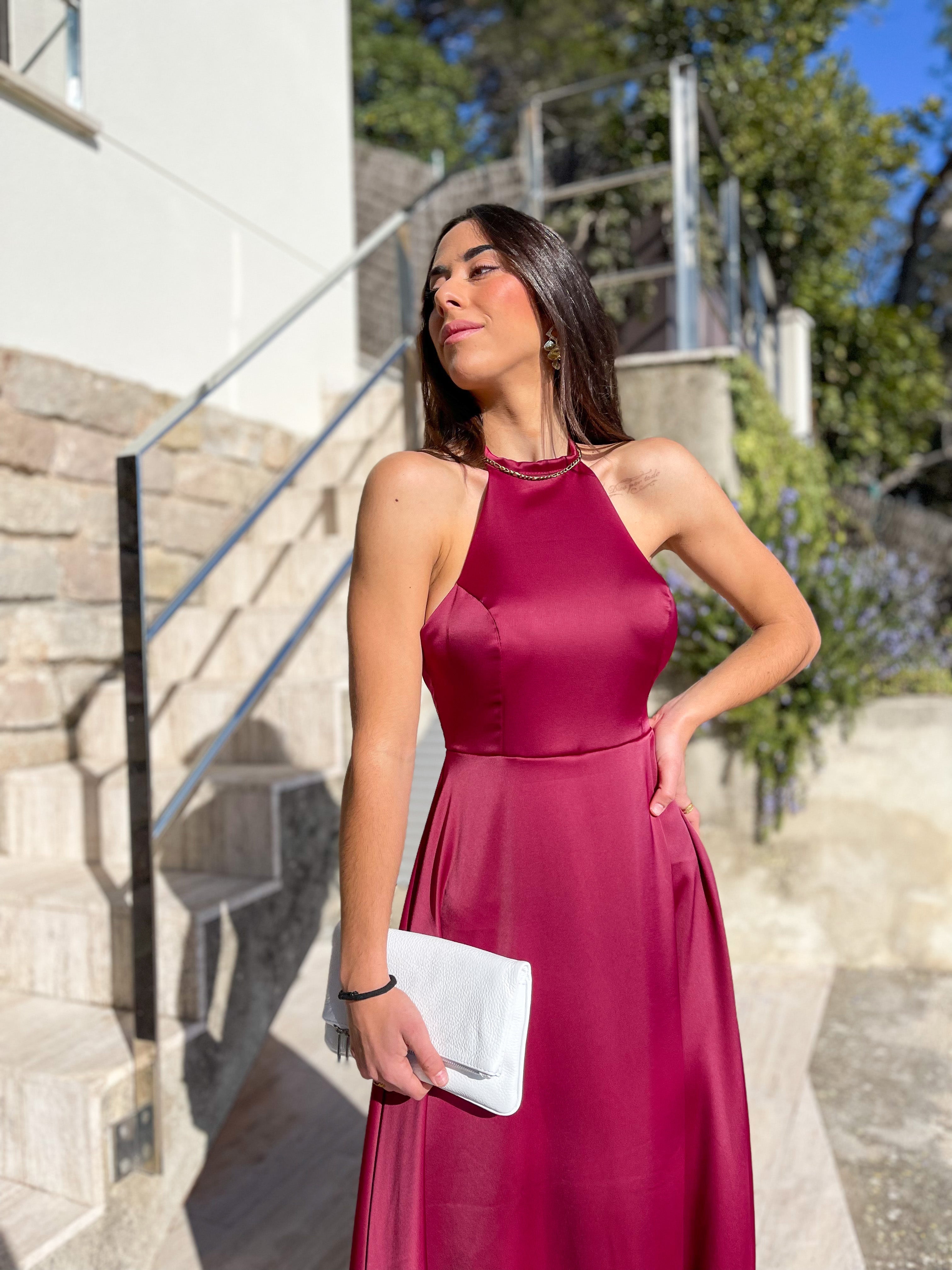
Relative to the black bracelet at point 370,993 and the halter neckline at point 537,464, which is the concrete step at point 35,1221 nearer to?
the black bracelet at point 370,993

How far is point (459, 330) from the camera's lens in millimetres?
1308

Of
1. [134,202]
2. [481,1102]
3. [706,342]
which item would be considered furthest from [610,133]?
[481,1102]

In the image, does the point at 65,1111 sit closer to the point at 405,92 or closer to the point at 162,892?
the point at 162,892

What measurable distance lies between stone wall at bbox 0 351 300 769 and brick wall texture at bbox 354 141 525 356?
9.40 feet

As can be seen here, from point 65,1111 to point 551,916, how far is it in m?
1.23

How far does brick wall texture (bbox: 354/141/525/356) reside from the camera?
7.07 metres

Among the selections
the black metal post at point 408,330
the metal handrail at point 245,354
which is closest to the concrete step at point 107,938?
the metal handrail at point 245,354

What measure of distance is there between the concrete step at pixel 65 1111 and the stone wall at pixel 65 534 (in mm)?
1368

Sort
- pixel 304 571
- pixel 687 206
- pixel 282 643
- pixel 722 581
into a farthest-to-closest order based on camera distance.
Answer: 1. pixel 687 206
2. pixel 304 571
3. pixel 282 643
4. pixel 722 581

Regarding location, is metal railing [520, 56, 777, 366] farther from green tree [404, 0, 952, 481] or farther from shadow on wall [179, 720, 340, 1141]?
shadow on wall [179, 720, 340, 1141]

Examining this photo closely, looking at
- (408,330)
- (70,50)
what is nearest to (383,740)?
(70,50)

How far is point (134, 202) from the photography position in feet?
12.5

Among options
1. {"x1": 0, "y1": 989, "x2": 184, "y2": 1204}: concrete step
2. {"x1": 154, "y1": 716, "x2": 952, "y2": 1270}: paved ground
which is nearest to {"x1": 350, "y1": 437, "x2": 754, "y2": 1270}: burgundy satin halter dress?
{"x1": 154, "y1": 716, "x2": 952, "y2": 1270}: paved ground

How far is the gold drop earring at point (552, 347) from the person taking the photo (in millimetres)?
1344
